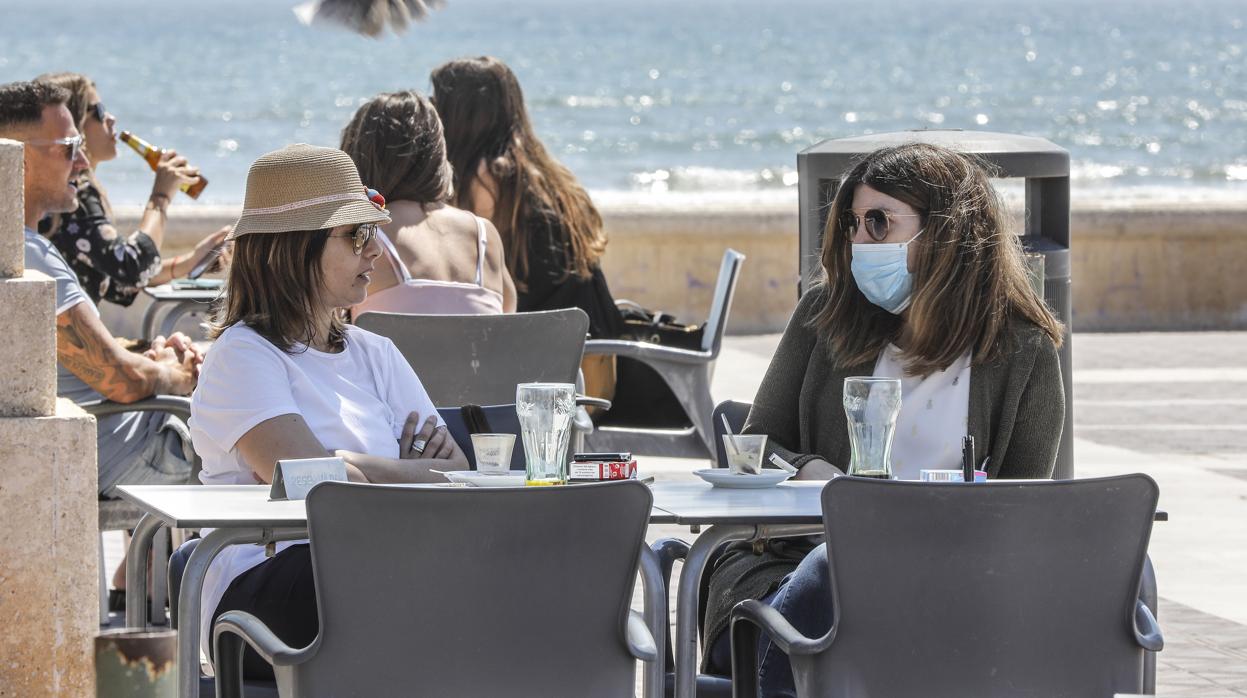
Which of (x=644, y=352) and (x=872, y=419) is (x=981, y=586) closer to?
(x=872, y=419)

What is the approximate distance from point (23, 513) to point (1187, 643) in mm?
3205

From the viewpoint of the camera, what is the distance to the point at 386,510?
277 centimetres

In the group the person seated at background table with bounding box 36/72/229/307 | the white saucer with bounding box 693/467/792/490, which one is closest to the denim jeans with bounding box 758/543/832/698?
the white saucer with bounding box 693/467/792/490

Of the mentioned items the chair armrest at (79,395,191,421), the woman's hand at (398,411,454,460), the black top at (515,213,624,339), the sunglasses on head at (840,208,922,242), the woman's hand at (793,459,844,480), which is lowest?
the woman's hand at (793,459,844,480)

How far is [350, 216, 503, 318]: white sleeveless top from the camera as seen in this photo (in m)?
5.55

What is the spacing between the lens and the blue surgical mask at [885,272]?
3.93 m

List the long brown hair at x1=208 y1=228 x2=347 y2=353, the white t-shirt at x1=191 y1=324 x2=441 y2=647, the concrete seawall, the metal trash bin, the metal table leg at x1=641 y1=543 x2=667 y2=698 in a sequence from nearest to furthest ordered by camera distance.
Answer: the metal table leg at x1=641 y1=543 x2=667 y2=698 < the white t-shirt at x1=191 y1=324 x2=441 y2=647 < the long brown hair at x1=208 y1=228 x2=347 y2=353 < the metal trash bin < the concrete seawall

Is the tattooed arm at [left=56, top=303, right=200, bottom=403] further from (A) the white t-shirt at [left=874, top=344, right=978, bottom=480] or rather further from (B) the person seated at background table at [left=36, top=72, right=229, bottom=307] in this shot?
(A) the white t-shirt at [left=874, top=344, right=978, bottom=480]

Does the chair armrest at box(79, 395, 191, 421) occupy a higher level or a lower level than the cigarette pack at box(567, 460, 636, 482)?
lower

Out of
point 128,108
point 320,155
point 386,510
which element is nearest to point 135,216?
point 320,155

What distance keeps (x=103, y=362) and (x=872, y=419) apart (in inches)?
90.3

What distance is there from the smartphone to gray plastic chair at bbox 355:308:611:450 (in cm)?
184

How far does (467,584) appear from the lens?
2.83 m

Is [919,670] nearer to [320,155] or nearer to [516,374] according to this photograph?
[320,155]
